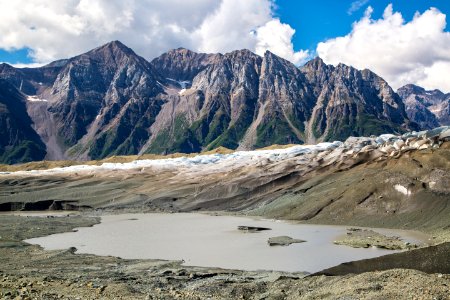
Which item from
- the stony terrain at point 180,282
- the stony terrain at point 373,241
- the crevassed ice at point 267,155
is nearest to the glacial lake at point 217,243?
the stony terrain at point 373,241

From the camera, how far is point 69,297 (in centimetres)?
2259

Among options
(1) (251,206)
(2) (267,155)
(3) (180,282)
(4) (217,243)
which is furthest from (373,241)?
(2) (267,155)

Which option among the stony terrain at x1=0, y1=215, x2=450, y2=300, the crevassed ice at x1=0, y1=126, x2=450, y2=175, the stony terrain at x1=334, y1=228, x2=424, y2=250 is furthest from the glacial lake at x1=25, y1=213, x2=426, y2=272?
the crevassed ice at x1=0, y1=126, x2=450, y2=175

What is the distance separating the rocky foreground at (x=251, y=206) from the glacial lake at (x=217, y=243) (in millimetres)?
3282

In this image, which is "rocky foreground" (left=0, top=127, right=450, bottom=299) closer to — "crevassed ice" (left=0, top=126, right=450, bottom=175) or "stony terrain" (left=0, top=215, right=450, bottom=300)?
"stony terrain" (left=0, top=215, right=450, bottom=300)

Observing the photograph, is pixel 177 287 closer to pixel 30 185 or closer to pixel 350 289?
pixel 350 289

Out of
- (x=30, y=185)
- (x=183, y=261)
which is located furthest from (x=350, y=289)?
(x=30, y=185)

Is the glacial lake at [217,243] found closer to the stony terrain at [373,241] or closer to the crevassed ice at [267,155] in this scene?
the stony terrain at [373,241]

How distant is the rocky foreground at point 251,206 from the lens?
2450 cm

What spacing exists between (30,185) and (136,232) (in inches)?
3338

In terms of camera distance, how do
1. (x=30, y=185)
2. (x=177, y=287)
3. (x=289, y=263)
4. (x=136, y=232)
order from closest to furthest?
(x=177, y=287), (x=289, y=263), (x=136, y=232), (x=30, y=185)

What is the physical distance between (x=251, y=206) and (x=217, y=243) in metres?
37.8

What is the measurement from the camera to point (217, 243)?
1946 inches

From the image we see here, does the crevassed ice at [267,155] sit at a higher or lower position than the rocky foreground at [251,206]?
higher
